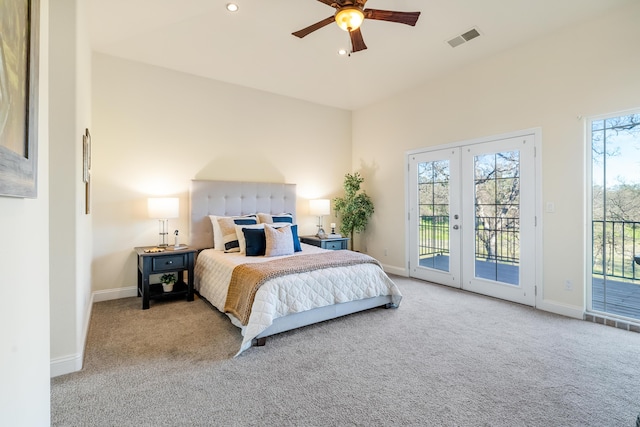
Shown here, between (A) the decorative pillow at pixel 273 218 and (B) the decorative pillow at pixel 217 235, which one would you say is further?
(A) the decorative pillow at pixel 273 218

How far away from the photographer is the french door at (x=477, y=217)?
12.8 feet

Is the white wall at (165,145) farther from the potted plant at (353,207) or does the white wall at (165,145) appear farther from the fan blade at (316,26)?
the fan blade at (316,26)

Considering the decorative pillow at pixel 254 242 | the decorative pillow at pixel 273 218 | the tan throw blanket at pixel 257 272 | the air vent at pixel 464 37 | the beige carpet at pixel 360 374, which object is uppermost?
the air vent at pixel 464 37

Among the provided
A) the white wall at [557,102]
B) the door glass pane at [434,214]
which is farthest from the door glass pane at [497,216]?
the door glass pane at [434,214]

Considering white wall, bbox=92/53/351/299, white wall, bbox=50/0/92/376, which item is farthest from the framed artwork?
white wall, bbox=92/53/351/299

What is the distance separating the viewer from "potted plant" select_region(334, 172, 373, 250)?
18.7ft

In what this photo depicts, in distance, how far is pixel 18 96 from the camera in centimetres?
91

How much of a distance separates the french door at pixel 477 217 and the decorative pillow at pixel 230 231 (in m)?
2.74

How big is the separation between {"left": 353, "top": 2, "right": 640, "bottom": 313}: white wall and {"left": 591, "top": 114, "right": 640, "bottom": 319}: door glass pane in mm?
211

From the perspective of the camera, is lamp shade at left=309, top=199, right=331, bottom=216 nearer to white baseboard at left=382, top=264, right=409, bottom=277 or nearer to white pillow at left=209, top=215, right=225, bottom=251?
white baseboard at left=382, top=264, right=409, bottom=277

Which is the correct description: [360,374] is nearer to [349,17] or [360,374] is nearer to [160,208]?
[349,17]

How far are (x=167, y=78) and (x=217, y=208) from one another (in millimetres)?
1928

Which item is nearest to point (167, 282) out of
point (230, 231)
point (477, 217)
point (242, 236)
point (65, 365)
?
point (230, 231)

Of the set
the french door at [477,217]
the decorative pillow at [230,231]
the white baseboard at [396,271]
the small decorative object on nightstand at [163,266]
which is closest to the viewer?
the small decorative object on nightstand at [163,266]
